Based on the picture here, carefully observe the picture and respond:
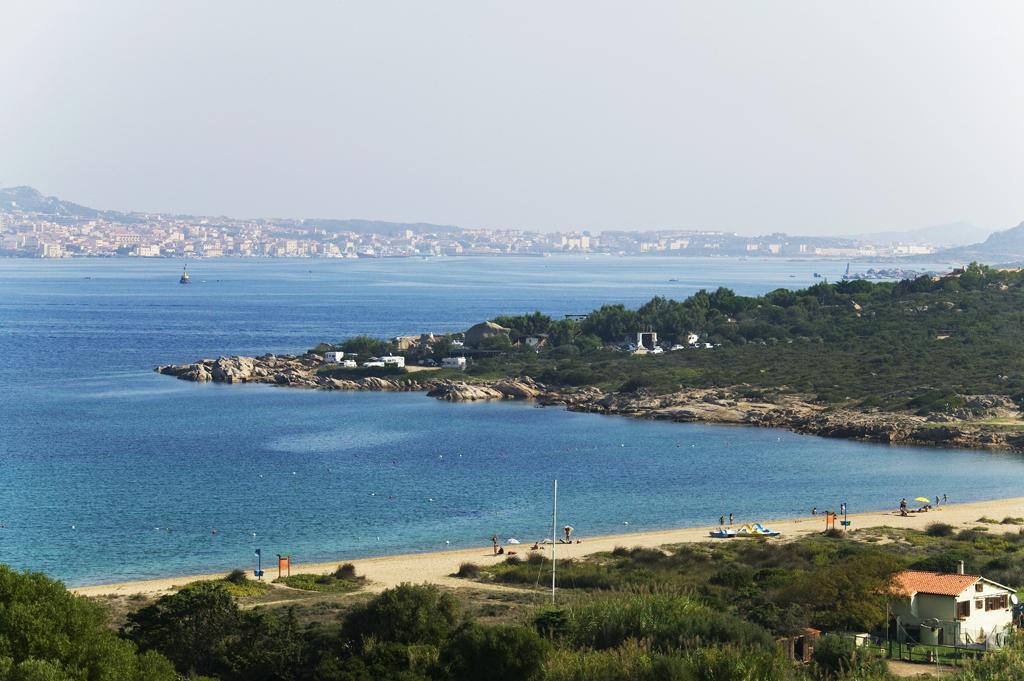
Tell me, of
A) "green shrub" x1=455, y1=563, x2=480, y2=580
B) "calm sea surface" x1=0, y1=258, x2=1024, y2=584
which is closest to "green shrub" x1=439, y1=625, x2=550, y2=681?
"green shrub" x1=455, y1=563, x2=480, y2=580

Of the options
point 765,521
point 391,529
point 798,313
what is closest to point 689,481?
point 765,521

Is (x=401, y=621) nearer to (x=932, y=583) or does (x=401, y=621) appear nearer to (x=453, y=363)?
(x=932, y=583)

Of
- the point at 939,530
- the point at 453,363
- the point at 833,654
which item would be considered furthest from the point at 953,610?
the point at 453,363

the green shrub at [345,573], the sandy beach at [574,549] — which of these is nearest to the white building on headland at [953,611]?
the sandy beach at [574,549]

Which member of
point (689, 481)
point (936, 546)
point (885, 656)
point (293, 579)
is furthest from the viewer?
point (689, 481)

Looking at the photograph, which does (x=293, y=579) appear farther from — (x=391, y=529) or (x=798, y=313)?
(x=798, y=313)

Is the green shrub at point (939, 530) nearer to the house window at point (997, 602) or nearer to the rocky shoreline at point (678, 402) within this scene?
the house window at point (997, 602)
